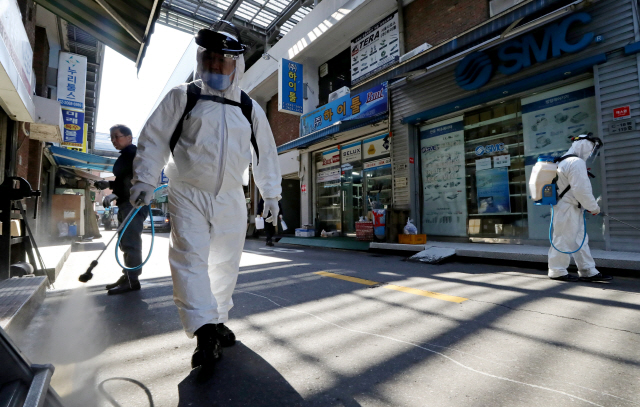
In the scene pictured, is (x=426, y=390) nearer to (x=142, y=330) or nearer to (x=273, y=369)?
(x=273, y=369)

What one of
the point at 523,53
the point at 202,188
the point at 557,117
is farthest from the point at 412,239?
the point at 202,188

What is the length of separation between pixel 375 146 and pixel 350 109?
147 cm

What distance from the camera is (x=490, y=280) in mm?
4348

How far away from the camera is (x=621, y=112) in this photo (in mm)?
5758

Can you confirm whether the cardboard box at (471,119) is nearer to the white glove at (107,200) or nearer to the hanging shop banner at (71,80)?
the white glove at (107,200)

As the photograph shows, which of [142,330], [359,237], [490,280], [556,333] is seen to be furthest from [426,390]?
[359,237]

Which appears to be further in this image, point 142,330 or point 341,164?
point 341,164

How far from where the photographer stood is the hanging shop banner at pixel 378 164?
10641 mm

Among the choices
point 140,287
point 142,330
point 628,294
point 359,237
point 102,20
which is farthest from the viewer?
point 359,237

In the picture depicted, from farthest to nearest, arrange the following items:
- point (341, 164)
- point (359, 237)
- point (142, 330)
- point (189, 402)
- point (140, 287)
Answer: point (341, 164)
point (359, 237)
point (140, 287)
point (142, 330)
point (189, 402)

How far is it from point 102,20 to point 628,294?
694 centimetres

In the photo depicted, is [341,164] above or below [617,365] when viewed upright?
above

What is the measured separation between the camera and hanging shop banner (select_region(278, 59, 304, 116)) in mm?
13188

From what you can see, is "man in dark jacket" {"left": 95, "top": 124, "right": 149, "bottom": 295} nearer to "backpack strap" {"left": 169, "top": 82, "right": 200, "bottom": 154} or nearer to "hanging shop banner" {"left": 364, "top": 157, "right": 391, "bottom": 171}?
"backpack strap" {"left": 169, "top": 82, "right": 200, "bottom": 154}
